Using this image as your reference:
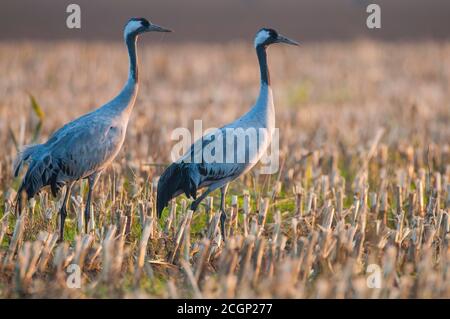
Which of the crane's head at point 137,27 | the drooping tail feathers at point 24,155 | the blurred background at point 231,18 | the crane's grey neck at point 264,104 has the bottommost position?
the drooping tail feathers at point 24,155

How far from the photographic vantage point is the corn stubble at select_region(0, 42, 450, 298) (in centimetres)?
443

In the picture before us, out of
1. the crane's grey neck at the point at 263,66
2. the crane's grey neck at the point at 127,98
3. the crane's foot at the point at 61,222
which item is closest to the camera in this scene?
the crane's foot at the point at 61,222

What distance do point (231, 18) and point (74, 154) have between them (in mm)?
21185

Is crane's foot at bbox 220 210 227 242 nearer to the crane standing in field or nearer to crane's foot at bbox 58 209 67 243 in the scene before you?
the crane standing in field

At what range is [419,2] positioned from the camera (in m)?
29.5

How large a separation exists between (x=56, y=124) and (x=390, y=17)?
60.6 ft

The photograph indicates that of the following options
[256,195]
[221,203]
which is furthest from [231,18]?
[221,203]

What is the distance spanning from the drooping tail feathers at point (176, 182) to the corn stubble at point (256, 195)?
0.35ft

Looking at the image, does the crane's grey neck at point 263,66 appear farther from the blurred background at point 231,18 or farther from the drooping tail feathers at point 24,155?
the blurred background at point 231,18

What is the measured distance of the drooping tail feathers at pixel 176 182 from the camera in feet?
19.2

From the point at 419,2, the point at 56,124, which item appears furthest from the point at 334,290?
the point at 419,2

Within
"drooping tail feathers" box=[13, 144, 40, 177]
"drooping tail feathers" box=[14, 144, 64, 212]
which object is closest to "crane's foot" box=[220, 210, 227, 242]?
"drooping tail feathers" box=[14, 144, 64, 212]

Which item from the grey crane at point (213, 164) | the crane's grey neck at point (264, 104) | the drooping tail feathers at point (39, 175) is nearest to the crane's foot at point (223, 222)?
the grey crane at point (213, 164)
